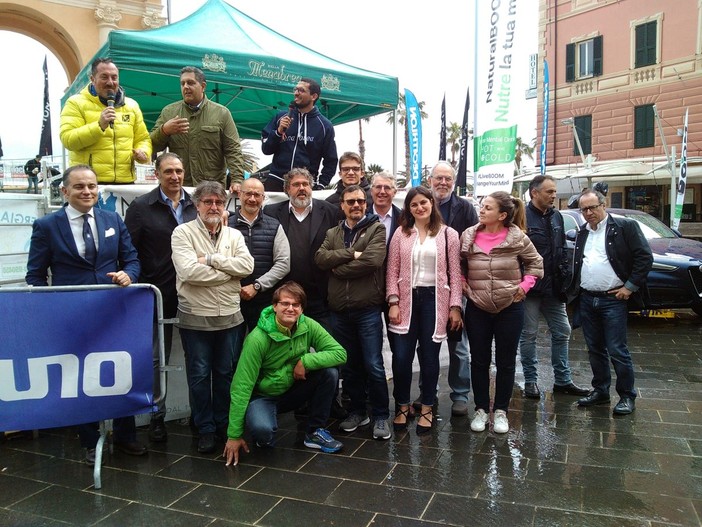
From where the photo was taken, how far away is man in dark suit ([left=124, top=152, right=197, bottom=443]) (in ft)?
13.1

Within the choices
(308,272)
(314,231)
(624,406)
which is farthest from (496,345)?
(314,231)

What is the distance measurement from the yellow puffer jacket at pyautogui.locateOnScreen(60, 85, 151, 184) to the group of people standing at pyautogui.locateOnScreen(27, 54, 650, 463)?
12 mm

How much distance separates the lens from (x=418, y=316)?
4164 mm

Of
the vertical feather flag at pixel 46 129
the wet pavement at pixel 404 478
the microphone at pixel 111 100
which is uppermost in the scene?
the vertical feather flag at pixel 46 129

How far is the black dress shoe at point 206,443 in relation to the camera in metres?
3.82

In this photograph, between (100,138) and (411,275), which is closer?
(411,275)

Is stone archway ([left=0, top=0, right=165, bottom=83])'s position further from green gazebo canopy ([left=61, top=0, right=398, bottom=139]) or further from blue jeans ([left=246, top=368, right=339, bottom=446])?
blue jeans ([left=246, top=368, right=339, bottom=446])

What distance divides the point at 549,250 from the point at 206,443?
3196 mm

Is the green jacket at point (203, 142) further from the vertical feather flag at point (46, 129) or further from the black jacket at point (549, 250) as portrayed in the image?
the vertical feather flag at point (46, 129)

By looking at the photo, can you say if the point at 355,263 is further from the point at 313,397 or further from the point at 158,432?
the point at 158,432

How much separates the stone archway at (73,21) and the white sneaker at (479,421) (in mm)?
16478

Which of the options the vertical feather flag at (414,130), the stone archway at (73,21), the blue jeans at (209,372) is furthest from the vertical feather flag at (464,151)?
the stone archway at (73,21)

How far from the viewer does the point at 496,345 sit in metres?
4.27

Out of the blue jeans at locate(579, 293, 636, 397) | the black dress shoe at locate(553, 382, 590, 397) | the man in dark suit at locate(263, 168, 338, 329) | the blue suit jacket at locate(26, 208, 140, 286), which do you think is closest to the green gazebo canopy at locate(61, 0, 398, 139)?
the man in dark suit at locate(263, 168, 338, 329)
